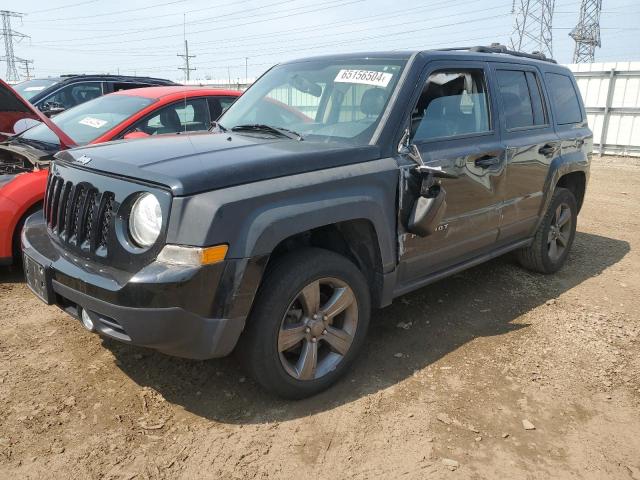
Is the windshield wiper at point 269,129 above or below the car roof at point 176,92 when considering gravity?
below

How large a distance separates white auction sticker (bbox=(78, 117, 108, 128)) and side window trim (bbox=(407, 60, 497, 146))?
10.6ft

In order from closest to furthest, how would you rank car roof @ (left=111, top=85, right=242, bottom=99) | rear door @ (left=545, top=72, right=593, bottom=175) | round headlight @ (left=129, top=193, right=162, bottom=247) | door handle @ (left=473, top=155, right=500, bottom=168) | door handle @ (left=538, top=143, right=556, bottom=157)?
round headlight @ (left=129, top=193, right=162, bottom=247), door handle @ (left=473, top=155, right=500, bottom=168), door handle @ (left=538, top=143, right=556, bottom=157), rear door @ (left=545, top=72, right=593, bottom=175), car roof @ (left=111, top=85, right=242, bottom=99)

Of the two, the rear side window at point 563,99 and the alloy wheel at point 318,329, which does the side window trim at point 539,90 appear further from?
the alloy wheel at point 318,329

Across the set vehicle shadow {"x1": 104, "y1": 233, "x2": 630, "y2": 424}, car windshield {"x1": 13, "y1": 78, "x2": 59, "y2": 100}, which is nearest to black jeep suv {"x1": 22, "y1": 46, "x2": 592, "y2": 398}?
vehicle shadow {"x1": 104, "y1": 233, "x2": 630, "y2": 424}

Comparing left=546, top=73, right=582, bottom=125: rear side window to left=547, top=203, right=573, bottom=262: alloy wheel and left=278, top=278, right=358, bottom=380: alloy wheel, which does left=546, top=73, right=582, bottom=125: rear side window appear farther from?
left=278, top=278, right=358, bottom=380: alloy wheel

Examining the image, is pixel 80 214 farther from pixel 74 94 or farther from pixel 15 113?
pixel 74 94

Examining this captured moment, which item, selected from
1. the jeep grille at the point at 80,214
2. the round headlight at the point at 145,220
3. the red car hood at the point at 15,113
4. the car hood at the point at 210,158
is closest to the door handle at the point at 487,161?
the car hood at the point at 210,158

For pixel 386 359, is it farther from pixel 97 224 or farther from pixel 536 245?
pixel 536 245

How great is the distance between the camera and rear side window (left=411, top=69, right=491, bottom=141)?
3340 mm

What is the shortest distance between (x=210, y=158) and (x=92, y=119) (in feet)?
10.5

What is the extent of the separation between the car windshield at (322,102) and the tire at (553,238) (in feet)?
7.58

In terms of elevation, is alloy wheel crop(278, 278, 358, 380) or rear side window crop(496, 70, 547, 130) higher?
rear side window crop(496, 70, 547, 130)

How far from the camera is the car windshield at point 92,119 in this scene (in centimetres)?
495

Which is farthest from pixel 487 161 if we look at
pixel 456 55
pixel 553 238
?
pixel 553 238
